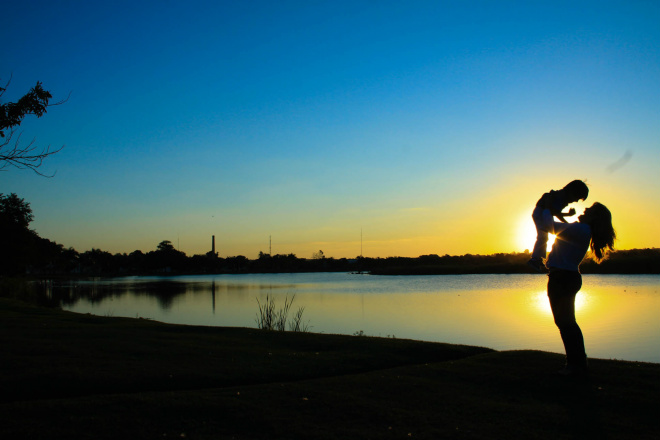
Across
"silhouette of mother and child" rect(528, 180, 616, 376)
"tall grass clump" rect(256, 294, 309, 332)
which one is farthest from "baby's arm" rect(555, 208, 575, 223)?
"tall grass clump" rect(256, 294, 309, 332)

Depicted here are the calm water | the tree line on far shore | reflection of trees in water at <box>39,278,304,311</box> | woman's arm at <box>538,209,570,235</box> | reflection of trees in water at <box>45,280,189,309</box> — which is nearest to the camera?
woman's arm at <box>538,209,570,235</box>

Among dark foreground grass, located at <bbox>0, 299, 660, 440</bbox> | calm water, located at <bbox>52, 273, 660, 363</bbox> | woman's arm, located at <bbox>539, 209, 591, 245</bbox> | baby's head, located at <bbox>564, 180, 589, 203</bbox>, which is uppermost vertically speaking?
baby's head, located at <bbox>564, 180, 589, 203</bbox>

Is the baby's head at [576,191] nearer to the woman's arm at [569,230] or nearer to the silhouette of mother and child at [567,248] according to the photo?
the silhouette of mother and child at [567,248]

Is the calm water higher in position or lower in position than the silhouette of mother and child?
lower

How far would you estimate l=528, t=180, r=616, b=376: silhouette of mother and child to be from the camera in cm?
679

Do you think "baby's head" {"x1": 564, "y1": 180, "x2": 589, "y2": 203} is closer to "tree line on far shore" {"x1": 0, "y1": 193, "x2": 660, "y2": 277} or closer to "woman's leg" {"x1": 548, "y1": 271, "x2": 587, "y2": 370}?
"woman's leg" {"x1": 548, "y1": 271, "x2": 587, "y2": 370}

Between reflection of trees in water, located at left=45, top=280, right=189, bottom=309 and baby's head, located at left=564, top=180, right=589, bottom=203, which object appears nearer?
baby's head, located at left=564, top=180, right=589, bottom=203

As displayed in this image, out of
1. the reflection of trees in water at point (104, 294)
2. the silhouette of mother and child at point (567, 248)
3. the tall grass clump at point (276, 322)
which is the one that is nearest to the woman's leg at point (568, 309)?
the silhouette of mother and child at point (567, 248)

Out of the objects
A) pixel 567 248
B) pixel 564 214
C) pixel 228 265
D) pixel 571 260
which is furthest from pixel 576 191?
pixel 228 265

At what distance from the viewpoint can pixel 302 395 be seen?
6.21 m

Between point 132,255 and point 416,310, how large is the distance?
159 metres

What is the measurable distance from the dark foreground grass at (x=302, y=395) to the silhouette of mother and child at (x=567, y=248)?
58 centimetres

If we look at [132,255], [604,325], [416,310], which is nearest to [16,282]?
[416,310]

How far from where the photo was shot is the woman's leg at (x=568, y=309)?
22.2ft
